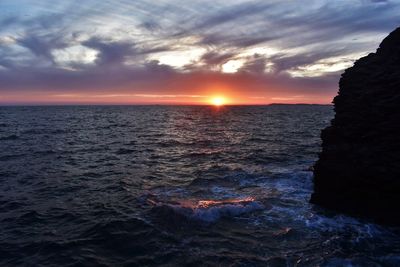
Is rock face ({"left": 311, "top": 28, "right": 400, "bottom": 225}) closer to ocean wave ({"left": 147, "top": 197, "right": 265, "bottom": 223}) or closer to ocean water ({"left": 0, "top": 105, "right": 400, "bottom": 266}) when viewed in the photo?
ocean water ({"left": 0, "top": 105, "right": 400, "bottom": 266})

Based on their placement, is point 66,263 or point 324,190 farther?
point 324,190

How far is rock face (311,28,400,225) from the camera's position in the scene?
14.9 m

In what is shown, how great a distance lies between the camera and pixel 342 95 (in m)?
17.9

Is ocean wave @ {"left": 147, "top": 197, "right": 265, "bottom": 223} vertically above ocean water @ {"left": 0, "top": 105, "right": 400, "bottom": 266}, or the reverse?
ocean wave @ {"left": 147, "top": 197, "right": 265, "bottom": 223}

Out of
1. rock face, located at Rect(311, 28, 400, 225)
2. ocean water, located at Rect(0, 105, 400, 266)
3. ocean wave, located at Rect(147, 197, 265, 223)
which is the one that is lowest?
ocean water, located at Rect(0, 105, 400, 266)

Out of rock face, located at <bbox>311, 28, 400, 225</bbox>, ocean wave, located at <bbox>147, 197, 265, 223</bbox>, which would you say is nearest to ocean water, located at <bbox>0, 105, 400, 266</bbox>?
ocean wave, located at <bbox>147, 197, 265, 223</bbox>

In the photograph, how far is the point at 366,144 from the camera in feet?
52.0

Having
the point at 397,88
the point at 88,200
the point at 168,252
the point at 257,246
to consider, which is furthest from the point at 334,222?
the point at 88,200

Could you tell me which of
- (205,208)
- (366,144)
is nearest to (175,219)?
(205,208)

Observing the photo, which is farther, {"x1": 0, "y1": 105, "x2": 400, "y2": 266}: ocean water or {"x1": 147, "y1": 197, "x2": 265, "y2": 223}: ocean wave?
{"x1": 147, "y1": 197, "x2": 265, "y2": 223}: ocean wave

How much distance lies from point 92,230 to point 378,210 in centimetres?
1299

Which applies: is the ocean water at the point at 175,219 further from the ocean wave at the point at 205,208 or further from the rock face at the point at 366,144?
the rock face at the point at 366,144

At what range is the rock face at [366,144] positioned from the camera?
14.9 m

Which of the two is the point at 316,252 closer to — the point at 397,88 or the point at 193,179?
the point at 397,88
